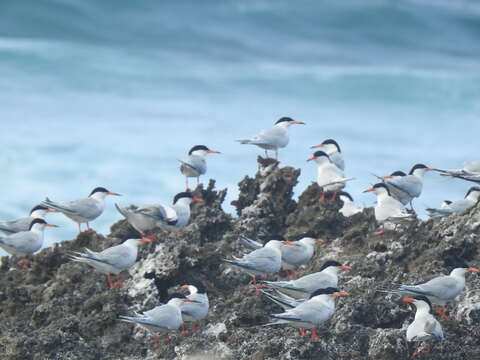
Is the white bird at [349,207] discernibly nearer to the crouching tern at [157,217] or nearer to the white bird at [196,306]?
the crouching tern at [157,217]

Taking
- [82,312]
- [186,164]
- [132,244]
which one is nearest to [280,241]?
[132,244]

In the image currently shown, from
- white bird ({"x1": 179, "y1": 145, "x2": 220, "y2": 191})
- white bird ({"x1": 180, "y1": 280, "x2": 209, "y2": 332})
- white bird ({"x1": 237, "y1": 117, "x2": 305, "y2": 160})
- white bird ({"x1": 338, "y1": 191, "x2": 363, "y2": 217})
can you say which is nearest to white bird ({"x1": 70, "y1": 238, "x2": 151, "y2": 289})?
white bird ({"x1": 180, "y1": 280, "x2": 209, "y2": 332})

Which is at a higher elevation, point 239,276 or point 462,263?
point 462,263

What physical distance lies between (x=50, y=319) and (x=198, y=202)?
16.2 feet

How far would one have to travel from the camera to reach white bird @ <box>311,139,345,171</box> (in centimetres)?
2017

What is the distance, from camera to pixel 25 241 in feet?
58.6

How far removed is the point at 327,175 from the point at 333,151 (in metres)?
2.26

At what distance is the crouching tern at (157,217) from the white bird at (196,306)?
8.35 ft

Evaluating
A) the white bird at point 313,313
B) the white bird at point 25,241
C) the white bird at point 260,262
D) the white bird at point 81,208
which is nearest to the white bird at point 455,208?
the white bird at point 260,262

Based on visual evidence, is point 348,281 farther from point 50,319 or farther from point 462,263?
point 50,319

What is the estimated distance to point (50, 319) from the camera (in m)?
14.6

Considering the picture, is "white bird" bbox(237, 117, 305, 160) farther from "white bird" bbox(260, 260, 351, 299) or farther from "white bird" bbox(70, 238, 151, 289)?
"white bird" bbox(260, 260, 351, 299)

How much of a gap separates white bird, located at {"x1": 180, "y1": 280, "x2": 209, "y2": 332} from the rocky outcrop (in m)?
0.26

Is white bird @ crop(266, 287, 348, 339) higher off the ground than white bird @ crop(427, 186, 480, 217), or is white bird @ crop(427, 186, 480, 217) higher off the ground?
white bird @ crop(266, 287, 348, 339)
